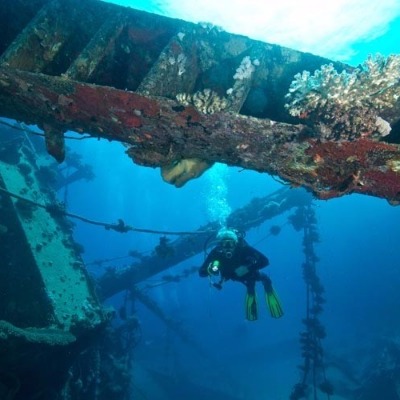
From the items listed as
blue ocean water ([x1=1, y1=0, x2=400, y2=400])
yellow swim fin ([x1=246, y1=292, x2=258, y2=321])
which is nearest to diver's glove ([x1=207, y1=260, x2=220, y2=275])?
yellow swim fin ([x1=246, y1=292, x2=258, y2=321])

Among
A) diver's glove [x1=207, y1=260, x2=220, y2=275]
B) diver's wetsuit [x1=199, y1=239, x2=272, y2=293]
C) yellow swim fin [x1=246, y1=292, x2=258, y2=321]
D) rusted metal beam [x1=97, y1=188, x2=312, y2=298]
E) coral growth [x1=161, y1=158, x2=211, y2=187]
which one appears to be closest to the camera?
coral growth [x1=161, y1=158, x2=211, y2=187]

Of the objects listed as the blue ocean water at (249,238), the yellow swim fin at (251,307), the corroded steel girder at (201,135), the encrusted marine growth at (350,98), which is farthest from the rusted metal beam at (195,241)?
the blue ocean water at (249,238)

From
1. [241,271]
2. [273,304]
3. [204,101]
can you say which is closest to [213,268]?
[241,271]

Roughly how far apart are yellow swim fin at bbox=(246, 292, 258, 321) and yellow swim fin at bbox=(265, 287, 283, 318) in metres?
0.30

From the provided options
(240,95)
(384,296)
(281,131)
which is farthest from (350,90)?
(384,296)

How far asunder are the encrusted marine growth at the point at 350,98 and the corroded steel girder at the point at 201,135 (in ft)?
0.39

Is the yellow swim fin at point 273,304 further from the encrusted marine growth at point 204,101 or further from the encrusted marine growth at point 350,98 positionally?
the encrusted marine growth at point 204,101

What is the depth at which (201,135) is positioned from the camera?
263 cm

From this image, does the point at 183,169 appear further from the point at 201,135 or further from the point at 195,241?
the point at 195,241

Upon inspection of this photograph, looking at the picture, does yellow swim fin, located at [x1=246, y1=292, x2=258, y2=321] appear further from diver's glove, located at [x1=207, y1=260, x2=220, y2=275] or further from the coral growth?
the coral growth

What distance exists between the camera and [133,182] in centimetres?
10394

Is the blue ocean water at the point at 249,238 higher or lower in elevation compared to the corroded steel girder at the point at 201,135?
higher

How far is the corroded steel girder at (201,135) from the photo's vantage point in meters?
2.38

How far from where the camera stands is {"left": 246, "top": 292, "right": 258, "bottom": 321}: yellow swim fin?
7.44 meters
